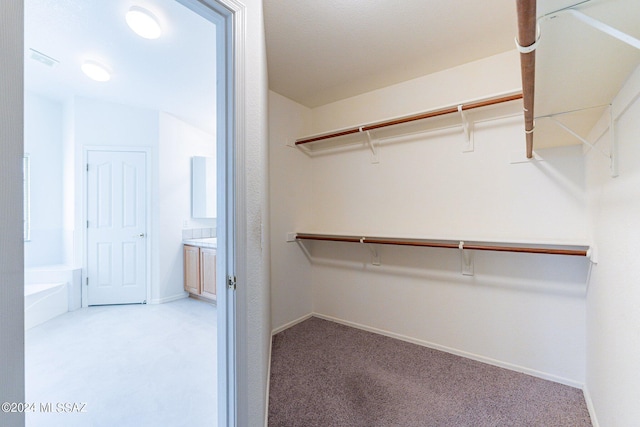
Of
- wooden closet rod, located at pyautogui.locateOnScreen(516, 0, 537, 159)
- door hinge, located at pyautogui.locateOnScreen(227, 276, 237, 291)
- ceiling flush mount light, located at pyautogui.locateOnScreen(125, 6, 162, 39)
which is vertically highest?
ceiling flush mount light, located at pyautogui.locateOnScreen(125, 6, 162, 39)

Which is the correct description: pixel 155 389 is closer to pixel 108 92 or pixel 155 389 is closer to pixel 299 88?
pixel 299 88

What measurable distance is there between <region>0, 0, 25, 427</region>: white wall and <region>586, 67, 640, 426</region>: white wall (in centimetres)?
176

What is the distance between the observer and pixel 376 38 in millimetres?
2025

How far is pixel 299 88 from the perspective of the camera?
Answer: 2.80 m

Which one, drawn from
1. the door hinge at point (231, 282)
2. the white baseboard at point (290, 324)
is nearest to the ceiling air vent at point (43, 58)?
the door hinge at point (231, 282)

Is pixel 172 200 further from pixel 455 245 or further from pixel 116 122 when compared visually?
pixel 455 245

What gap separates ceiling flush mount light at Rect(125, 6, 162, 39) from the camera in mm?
1939

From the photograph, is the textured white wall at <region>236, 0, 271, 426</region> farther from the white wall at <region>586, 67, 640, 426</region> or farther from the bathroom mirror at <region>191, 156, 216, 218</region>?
the bathroom mirror at <region>191, 156, 216, 218</region>

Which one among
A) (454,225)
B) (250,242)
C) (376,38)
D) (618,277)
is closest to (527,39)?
(250,242)

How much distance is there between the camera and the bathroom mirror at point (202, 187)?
4.26m

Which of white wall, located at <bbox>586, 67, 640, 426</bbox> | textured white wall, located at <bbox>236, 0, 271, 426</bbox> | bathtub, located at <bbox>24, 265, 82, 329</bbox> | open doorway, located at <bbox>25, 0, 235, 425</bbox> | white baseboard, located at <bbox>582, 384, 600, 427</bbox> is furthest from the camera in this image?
bathtub, located at <bbox>24, 265, 82, 329</bbox>

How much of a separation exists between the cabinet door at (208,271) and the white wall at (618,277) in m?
3.61

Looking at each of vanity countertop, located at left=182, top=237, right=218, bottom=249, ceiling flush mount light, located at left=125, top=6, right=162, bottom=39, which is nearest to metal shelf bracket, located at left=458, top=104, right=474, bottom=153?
ceiling flush mount light, located at left=125, top=6, right=162, bottom=39

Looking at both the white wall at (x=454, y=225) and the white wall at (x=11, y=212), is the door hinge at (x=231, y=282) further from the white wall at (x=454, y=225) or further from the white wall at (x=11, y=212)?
the white wall at (x=454, y=225)
